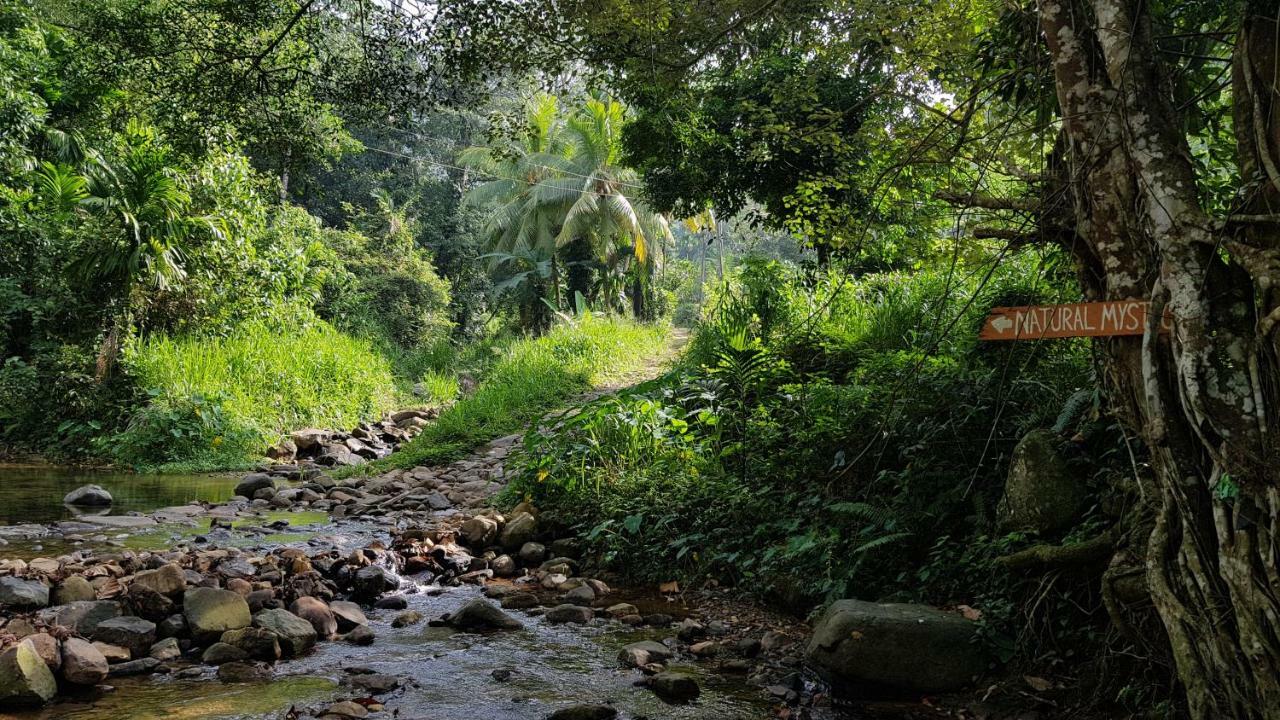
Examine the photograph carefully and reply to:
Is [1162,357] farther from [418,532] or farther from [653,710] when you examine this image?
[418,532]

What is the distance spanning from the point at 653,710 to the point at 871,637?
1.01m

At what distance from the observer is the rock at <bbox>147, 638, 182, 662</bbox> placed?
4.08 meters

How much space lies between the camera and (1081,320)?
111 inches

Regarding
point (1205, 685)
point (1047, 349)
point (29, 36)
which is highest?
point (29, 36)

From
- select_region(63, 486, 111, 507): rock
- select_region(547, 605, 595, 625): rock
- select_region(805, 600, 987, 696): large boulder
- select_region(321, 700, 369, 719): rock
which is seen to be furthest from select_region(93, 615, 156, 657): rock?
select_region(63, 486, 111, 507): rock

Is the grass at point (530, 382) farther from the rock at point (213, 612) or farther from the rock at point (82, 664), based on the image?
the rock at point (82, 664)

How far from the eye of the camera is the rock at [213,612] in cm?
429

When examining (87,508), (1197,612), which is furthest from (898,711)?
(87,508)

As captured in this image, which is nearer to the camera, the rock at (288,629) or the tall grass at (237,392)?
the rock at (288,629)

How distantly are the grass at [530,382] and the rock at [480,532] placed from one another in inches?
164

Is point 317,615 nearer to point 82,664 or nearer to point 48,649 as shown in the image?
point 82,664

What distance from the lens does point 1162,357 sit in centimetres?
275

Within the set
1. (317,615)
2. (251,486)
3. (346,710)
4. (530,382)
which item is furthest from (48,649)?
(530,382)

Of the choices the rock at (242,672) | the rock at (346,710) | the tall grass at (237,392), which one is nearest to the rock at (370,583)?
the rock at (242,672)
